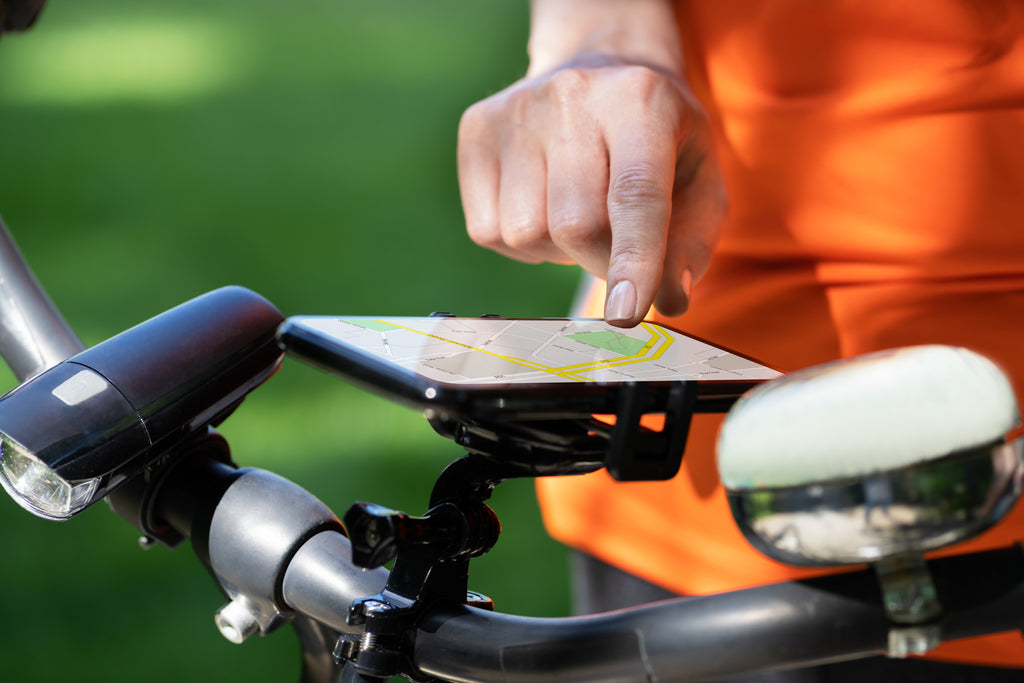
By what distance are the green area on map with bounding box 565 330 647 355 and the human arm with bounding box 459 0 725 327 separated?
0.05 feet

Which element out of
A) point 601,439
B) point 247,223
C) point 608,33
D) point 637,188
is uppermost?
point 608,33

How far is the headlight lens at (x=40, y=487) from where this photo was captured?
1.54 ft

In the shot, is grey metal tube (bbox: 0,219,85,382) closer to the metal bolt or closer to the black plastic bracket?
the metal bolt

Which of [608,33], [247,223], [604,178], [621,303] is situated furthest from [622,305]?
[247,223]

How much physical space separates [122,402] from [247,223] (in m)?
2.64

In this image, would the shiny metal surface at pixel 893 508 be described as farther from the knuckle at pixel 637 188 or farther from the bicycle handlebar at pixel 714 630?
the knuckle at pixel 637 188

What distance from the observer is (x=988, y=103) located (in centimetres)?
64

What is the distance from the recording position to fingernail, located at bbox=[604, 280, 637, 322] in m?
0.51

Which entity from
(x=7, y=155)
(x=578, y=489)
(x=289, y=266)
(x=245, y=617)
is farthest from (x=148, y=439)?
(x=7, y=155)

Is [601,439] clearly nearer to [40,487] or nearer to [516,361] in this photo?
[516,361]

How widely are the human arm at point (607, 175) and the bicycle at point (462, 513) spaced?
15 cm

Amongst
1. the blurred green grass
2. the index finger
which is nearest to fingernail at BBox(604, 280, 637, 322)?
the index finger

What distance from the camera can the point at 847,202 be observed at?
69cm

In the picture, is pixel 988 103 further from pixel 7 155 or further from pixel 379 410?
pixel 7 155
